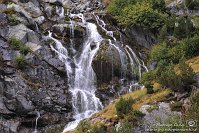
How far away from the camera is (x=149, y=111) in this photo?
1706 centimetres

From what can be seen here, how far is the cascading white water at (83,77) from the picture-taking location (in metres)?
24.4

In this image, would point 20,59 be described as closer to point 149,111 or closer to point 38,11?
point 38,11

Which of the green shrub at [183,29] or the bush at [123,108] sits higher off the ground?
the green shrub at [183,29]

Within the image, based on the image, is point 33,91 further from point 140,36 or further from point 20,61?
point 140,36

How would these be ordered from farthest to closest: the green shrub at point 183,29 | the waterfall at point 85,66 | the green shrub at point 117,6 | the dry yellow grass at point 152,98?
the green shrub at point 117,6 → the green shrub at point 183,29 → the waterfall at point 85,66 → the dry yellow grass at point 152,98

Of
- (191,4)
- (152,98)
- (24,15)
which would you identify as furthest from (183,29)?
(24,15)

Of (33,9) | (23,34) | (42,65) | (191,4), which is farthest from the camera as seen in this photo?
(191,4)

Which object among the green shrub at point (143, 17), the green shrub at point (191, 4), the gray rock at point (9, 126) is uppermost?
the green shrub at point (191, 4)

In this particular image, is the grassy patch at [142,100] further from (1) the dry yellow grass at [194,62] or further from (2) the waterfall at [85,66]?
(2) the waterfall at [85,66]

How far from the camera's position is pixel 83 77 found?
26953 mm

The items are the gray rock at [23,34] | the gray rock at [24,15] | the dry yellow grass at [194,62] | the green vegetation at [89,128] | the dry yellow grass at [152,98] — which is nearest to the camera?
the green vegetation at [89,128]

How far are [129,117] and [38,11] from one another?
780 inches

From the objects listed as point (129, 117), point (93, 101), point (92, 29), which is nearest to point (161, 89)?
point (129, 117)

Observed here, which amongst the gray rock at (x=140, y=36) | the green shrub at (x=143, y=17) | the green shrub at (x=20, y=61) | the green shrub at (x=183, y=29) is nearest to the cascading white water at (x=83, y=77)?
the green shrub at (x=20, y=61)
